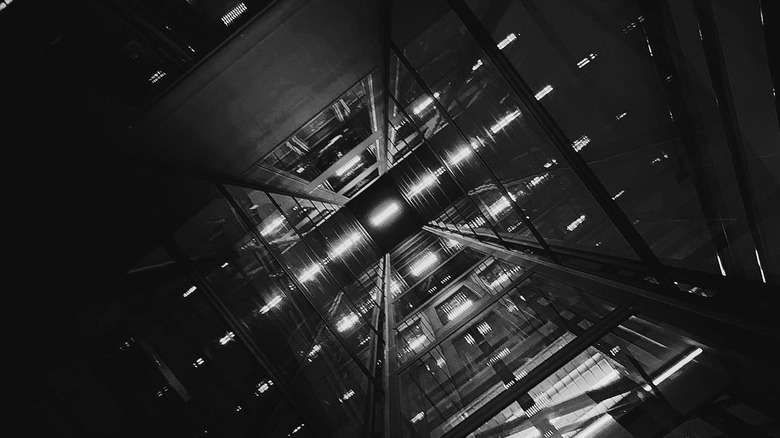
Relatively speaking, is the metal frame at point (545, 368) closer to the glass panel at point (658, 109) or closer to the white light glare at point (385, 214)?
the glass panel at point (658, 109)

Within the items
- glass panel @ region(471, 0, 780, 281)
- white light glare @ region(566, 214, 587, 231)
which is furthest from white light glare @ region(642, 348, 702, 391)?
white light glare @ region(566, 214, 587, 231)

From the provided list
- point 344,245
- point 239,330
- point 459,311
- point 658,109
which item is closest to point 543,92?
point 658,109

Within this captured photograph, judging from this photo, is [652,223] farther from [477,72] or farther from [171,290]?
[171,290]

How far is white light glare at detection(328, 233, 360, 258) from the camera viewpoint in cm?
1114

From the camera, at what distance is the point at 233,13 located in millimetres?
3486

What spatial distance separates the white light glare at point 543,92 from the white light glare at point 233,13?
7.37 feet

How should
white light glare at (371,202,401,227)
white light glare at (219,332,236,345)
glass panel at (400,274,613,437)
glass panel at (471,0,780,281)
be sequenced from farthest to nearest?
white light glare at (371,202,401,227)
white light glare at (219,332,236,345)
glass panel at (400,274,613,437)
glass panel at (471,0,780,281)

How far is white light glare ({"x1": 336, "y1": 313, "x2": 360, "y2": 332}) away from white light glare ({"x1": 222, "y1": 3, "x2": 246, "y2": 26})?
433 cm

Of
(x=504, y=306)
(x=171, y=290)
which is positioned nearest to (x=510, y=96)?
(x=504, y=306)

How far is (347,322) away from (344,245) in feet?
20.8

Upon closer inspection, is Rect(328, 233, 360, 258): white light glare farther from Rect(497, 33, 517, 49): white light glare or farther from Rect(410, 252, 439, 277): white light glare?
Rect(497, 33, 517, 49): white light glare

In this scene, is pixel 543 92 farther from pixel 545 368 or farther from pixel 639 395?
pixel 639 395

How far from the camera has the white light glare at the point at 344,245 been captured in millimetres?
11141

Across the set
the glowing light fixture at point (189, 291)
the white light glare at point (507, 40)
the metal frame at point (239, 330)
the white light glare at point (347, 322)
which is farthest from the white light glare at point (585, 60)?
the white light glare at point (347, 322)
